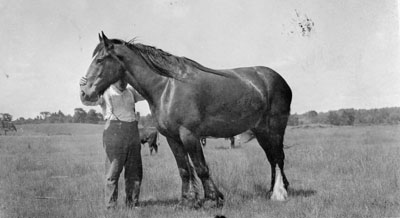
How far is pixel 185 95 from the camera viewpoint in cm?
437

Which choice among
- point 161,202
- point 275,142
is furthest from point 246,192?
point 161,202

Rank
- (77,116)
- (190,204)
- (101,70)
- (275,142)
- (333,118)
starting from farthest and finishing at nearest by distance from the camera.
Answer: (77,116) < (333,118) < (275,142) < (190,204) < (101,70)

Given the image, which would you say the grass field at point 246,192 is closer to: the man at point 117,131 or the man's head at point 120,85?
the man at point 117,131

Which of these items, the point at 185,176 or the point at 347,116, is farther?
the point at 347,116

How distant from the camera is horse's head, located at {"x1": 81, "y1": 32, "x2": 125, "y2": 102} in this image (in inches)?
169

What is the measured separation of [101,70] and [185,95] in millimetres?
1152

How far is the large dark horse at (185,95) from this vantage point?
4.32 meters

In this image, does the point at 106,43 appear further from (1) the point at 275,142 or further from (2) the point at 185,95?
(1) the point at 275,142

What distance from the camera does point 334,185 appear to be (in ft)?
18.6

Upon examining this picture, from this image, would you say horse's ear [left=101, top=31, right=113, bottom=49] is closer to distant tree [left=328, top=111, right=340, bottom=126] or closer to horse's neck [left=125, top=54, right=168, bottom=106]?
horse's neck [left=125, top=54, right=168, bottom=106]

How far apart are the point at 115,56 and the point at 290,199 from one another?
3.33 m

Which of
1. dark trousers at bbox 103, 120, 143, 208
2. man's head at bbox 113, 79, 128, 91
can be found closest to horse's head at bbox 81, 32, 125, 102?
man's head at bbox 113, 79, 128, 91

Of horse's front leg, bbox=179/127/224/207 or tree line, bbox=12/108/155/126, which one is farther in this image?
tree line, bbox=12/108/155/126

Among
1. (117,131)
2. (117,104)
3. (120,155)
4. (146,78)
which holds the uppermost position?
(146,78)
